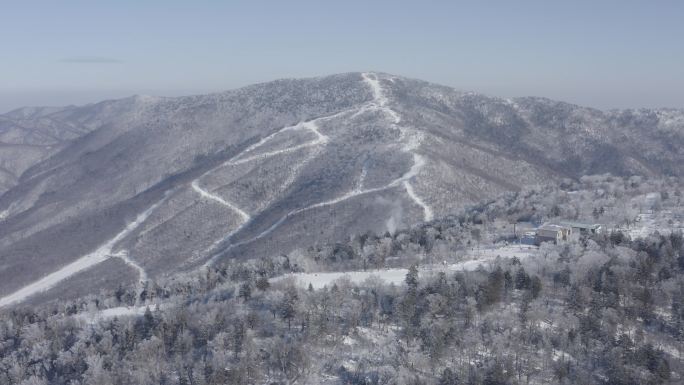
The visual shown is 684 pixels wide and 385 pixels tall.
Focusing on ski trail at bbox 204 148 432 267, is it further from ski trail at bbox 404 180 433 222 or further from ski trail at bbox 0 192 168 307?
ski trail at bbox 0 192 168 307

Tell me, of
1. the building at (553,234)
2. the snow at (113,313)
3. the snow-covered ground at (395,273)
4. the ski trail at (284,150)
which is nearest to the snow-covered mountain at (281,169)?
the ski trail at (284,150)

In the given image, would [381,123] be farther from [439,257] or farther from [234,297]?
[234,297]

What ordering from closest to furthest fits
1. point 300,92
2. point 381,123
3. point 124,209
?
point 124,209 < point 381,123 < point 300,92

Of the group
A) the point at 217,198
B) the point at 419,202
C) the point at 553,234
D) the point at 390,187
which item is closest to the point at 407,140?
the point at 390,187

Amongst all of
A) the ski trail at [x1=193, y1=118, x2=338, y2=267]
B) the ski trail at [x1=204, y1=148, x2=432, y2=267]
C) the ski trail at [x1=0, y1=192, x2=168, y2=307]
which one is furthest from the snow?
the ski trail at [x1=0, y1=192, x2=168, y2=307]

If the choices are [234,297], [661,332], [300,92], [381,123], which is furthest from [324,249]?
[300,92]
